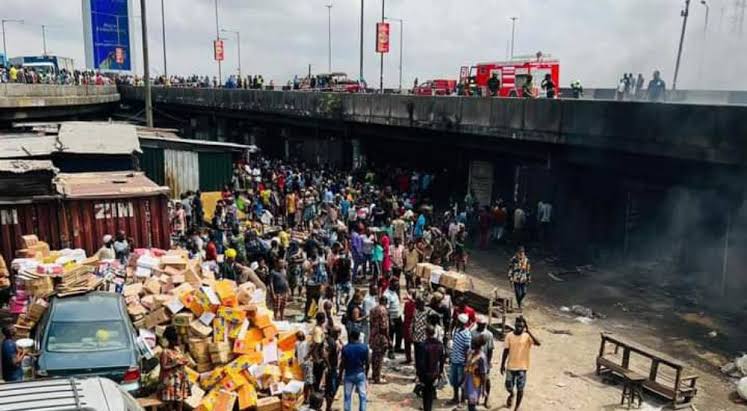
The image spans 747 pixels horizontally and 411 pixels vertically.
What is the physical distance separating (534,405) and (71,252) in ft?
30.5

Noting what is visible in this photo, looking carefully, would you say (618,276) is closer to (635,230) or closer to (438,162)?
(635,230)

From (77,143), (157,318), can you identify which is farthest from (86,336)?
(77,143)

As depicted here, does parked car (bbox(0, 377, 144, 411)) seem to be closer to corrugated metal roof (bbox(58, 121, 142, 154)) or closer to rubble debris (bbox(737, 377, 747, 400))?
rubble debris (bbox(737, 377, 747, 400))

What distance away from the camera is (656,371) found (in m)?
10.6

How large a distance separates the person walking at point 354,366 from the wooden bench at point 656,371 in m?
4.64

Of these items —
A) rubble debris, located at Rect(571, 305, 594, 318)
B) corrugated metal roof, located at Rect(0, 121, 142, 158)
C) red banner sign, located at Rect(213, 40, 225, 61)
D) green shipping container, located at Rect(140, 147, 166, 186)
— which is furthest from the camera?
red banner sign, located at Rect(213, 40, 225, 61)

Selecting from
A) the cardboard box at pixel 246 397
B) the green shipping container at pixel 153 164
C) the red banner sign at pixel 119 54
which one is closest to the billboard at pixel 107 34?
the red banner sign at pixel 119 54

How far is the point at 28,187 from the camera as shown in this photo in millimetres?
Result: 13734

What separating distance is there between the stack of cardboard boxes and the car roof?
2.17 feet

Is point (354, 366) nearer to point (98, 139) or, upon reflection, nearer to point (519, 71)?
point (98, 139)

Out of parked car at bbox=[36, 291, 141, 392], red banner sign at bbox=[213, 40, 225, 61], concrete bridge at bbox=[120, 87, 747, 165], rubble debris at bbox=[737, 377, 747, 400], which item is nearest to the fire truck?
concrete bridge at bbox=[120, 87, 747, 165]

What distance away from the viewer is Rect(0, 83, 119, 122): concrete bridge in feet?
118

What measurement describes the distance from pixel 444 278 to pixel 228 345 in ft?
19.5

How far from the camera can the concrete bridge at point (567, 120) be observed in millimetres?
14344
